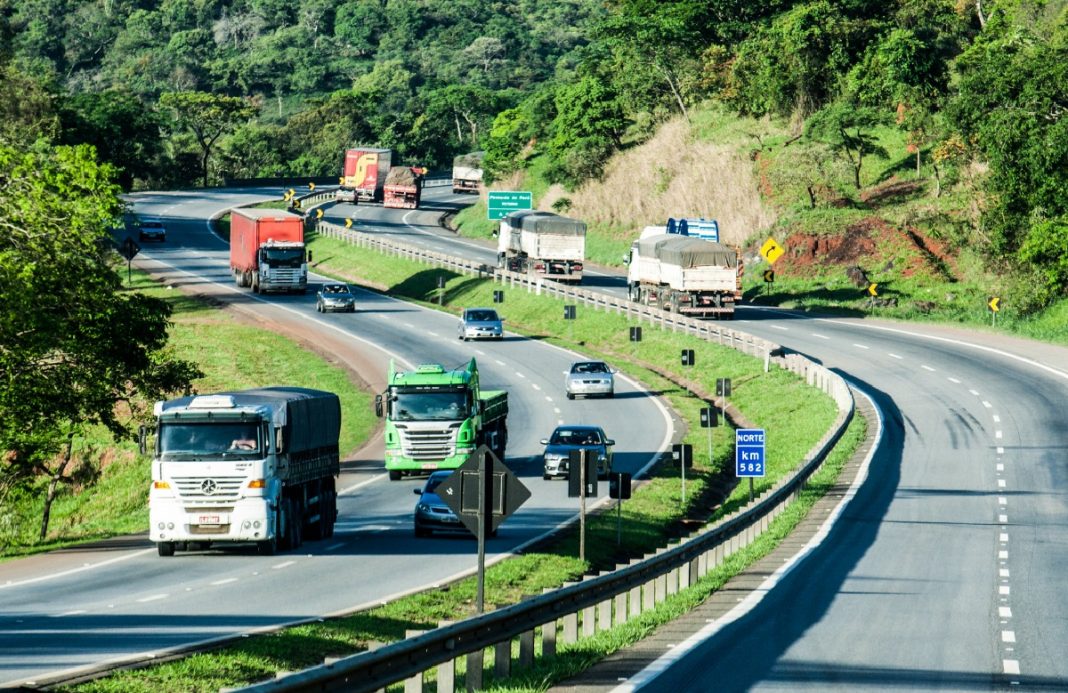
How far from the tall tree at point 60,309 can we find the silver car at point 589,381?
82.2ft

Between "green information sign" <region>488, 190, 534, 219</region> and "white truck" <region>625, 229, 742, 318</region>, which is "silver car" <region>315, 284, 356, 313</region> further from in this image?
"green information sign" <region>488, 190, 534, 219</region>

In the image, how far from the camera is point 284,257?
89.0 metres

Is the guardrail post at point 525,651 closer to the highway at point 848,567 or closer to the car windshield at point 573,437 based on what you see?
the highway at point 848,567

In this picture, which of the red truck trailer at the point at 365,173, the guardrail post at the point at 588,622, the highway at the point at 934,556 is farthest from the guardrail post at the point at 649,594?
the red truck trailer at the point at 365,173

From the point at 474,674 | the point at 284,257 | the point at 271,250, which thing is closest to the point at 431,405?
the point at 474,674

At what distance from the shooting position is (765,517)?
32875mm

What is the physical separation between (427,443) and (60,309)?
12179mm

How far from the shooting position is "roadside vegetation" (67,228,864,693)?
61.2 ft

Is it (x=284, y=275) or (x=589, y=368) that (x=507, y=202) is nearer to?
(x=284, y=275)

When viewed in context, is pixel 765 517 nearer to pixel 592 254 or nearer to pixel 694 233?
pixel 694 233

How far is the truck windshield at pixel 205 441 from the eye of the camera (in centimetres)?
2920

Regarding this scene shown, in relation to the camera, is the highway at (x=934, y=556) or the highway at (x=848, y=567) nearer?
→ the highway at (x=934, y=556)

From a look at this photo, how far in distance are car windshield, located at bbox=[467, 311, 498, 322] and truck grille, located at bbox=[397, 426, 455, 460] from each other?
33386 mm

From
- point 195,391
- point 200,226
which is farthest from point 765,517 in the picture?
point 200,226
